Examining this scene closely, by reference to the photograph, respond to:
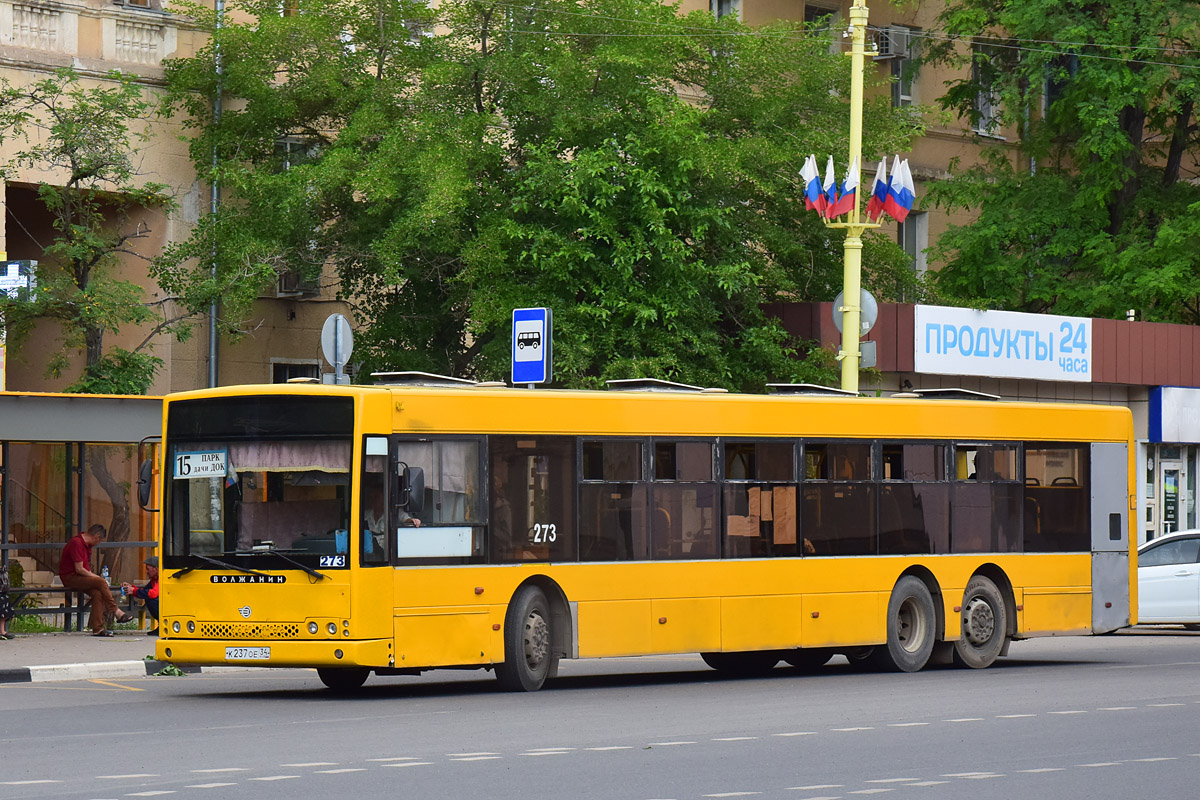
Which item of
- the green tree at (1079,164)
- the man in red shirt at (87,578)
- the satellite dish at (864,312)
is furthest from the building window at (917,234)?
the man in red shirt at (87,578)

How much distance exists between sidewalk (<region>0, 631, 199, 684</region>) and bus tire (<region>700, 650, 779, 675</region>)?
5.42 meters

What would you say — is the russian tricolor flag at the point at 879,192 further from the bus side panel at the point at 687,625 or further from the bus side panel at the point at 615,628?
the bus side panel at the point at 615,628

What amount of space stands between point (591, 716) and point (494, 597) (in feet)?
7.38

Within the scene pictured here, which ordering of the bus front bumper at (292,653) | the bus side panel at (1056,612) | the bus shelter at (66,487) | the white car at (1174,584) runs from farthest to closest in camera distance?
the white car at (1174,584)
the bus shelter at (66,487)
the bus side panel at (1056,612)
the bus front bumper at (292,653)

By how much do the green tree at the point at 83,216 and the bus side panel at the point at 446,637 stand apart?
31.3 feet

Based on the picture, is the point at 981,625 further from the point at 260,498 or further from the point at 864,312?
the point at 260,498

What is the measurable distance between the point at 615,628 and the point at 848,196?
30.2 feet

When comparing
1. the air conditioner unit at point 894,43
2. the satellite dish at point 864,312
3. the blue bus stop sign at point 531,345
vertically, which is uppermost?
the air conditioner unit at point 894,43

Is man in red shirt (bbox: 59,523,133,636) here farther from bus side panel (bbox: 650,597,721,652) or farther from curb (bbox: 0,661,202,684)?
bus side panel (bbox: 650,597,721,652)

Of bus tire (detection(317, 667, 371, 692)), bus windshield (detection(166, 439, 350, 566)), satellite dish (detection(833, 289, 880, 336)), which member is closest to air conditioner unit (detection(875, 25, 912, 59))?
satellite dish (detection(833, 289, 880, 336))

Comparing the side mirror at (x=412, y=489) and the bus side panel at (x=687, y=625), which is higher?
the side mirror at (x=412, y=489)

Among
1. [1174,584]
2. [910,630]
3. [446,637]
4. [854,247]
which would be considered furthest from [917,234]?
[446,637]

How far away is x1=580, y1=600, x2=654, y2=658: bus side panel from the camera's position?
55.8 feet

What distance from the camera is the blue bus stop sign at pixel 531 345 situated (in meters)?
20.5
